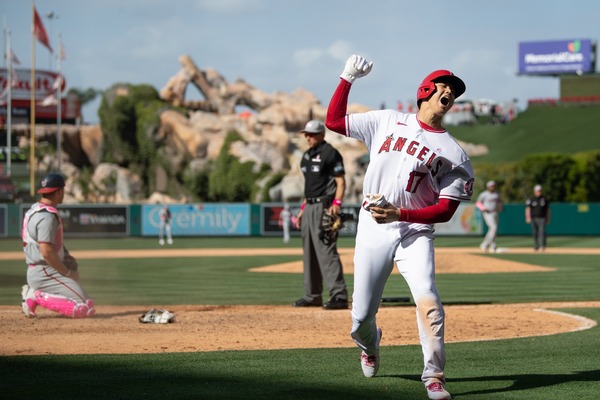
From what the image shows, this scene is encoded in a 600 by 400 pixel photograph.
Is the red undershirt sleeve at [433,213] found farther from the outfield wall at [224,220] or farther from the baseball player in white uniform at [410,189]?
the outfield wall at [224,220]

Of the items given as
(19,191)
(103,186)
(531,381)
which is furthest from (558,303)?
(103,186)

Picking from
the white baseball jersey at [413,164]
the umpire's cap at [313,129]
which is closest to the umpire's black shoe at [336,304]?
the umpire's cap at [313,129]

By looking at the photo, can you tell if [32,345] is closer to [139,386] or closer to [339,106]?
[139,386]

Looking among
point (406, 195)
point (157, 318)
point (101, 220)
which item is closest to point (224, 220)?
point (101, 220)

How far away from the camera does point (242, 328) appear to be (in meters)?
9.51

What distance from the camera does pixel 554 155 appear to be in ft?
190

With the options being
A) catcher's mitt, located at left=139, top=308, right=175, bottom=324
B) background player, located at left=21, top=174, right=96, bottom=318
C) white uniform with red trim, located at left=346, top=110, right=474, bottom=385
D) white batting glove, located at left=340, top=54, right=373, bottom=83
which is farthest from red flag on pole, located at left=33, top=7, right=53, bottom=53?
white uniform with red trim, located at left=346, top=110, right=474, bottom=385

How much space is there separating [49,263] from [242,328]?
2.08m

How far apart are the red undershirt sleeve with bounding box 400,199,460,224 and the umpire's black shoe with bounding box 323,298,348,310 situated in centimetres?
512

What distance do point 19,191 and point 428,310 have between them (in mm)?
48575

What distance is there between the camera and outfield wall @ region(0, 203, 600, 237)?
→ 140 ft

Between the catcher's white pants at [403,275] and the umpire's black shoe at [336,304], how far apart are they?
15.2 ft

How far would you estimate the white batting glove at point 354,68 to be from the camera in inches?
253

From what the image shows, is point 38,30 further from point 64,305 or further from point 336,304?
point 64,305
